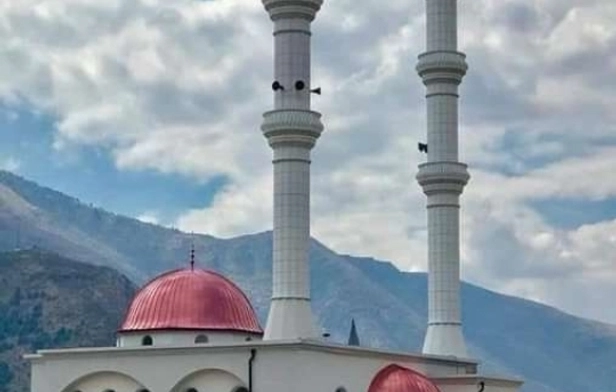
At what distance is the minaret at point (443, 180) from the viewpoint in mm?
63281

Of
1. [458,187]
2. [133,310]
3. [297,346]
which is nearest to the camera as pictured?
[297,346]

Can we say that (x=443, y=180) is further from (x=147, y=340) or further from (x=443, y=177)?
(x=147, y=340)

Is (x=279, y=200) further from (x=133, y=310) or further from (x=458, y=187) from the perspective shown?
(x=458, y=187)

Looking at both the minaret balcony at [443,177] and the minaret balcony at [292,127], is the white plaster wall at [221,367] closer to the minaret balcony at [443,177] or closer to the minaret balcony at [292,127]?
the minaret balcony at [292,127]

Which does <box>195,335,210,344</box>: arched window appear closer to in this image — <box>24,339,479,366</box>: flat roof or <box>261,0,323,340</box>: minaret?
<box>261,0,323,340</box>: minaret

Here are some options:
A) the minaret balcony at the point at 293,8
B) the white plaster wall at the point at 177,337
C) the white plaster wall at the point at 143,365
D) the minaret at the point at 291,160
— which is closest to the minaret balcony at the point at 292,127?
the minaret at the point at 291,160

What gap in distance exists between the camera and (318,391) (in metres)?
49.7

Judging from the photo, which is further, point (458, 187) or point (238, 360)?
point (458, 187)

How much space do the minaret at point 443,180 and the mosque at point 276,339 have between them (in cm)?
206

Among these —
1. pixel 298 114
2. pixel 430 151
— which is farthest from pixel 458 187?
pixel 298 114

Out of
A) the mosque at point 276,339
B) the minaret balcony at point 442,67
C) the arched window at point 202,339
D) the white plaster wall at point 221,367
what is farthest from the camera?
the minaret balcony at point 442,67

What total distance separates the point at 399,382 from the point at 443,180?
46.2ft

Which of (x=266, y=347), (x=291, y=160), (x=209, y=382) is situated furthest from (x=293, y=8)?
(x=209, y=382)

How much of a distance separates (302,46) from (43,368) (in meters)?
16.7
